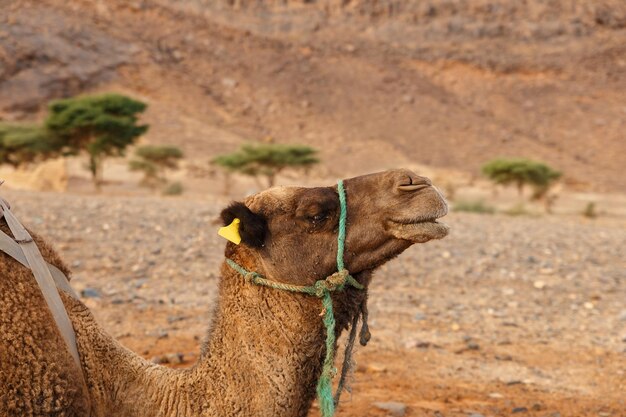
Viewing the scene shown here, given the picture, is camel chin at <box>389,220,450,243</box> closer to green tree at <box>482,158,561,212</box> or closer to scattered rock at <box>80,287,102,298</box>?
scattered rock at <box>80,287,102,298</box>

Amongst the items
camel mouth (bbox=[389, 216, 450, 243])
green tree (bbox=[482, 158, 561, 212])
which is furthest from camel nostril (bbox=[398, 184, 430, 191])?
green tree (bbox=[482, 158, 561, 212])

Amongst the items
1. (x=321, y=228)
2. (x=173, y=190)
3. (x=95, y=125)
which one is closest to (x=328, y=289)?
(x=321, y=228)

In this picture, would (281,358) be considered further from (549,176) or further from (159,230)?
(549,176)

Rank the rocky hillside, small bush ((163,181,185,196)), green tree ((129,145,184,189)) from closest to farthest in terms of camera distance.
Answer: small bush ((163,181,185,196)) < green tree ((129,145,184,189)) < the rocky hillside

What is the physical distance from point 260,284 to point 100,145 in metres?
26.9

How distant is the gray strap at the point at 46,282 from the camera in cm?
290

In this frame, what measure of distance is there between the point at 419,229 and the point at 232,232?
70 cm

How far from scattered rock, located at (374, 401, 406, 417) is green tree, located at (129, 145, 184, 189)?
26992 millimetres

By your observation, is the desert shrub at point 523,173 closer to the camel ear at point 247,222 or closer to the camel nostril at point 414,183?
the camel nostril at point 414,183

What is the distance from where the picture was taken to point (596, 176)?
154 feet

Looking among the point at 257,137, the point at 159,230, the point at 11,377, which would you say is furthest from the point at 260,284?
the point at 257,137

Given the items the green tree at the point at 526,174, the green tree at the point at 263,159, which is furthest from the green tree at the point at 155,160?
the green tree at the point at 526,174

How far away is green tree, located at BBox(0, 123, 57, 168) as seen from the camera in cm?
2984

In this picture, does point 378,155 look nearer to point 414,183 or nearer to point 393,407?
point 393,407
